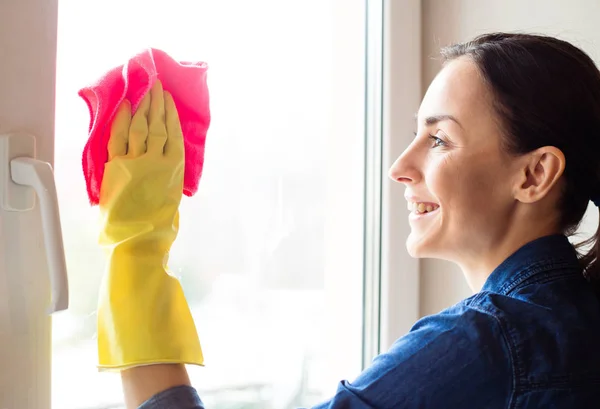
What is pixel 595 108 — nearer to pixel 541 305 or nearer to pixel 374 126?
pixel 541 305

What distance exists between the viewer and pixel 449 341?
0.83 m

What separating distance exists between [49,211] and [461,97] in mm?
543

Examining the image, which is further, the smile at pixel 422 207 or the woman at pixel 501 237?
the smile at pixel 422 207

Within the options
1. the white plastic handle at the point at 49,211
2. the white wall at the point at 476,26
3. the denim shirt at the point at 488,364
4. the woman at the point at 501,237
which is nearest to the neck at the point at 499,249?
the woman at the point at 501,237

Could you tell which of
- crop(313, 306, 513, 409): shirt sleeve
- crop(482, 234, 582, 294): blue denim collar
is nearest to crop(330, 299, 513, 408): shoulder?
crop(313, 306, 513, 409): shirt sleeve

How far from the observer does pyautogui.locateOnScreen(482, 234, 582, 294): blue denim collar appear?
36.3 inches

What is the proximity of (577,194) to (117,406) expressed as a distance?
0.70 meters

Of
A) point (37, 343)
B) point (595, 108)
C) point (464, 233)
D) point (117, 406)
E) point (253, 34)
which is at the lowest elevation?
point (117, 406)

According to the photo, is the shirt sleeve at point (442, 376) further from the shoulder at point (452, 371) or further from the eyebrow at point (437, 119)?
the eyebrow at point (437, 119)

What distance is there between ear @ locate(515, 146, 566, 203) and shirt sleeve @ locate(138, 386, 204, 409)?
0.49 metres

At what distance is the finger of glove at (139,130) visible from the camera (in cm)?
83

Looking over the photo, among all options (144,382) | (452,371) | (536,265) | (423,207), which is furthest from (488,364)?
(144,382)

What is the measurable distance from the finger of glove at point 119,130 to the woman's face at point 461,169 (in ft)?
1.30

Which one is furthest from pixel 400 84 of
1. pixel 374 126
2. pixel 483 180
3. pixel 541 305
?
pixel 541 305
